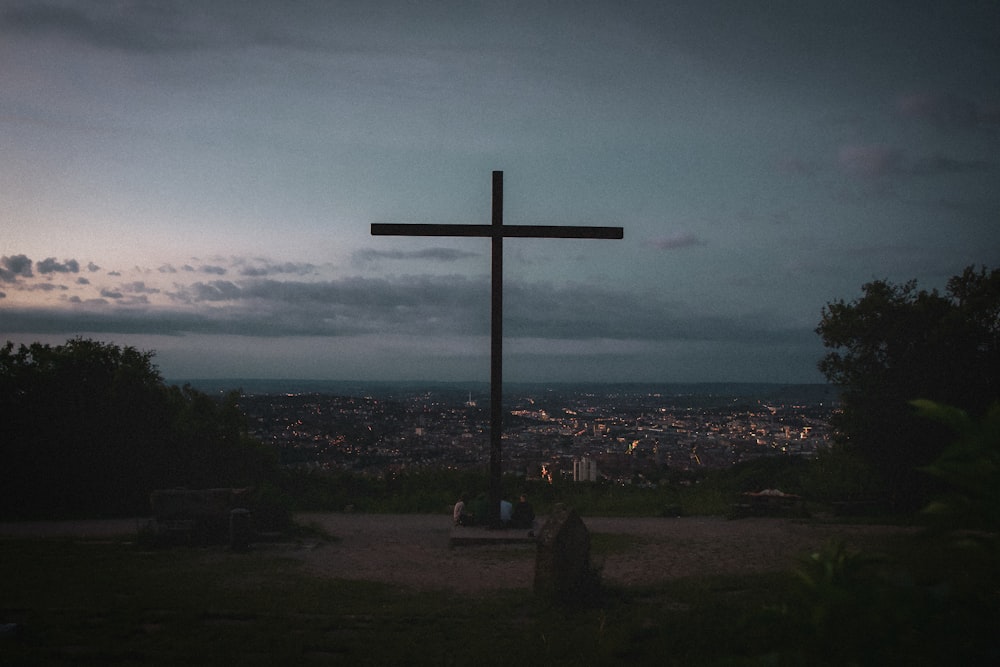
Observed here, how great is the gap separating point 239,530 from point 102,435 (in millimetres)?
5806

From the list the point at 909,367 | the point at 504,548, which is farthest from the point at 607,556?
the point at 909,367

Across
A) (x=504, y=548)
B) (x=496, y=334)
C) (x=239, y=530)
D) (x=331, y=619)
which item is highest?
(x=496, y=334)

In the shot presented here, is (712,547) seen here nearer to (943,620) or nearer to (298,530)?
(298,530)

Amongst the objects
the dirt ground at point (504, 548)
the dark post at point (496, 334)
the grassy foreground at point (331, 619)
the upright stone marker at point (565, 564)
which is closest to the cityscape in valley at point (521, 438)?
the dirt ground at point (504, 548)

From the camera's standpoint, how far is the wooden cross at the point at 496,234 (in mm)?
13016

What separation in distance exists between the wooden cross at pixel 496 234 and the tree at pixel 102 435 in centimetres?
744

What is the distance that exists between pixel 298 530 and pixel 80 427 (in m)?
6.20

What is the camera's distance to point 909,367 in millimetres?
15500

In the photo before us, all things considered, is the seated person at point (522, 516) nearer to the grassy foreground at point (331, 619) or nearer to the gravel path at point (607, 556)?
the gravel path at point (607, 556)

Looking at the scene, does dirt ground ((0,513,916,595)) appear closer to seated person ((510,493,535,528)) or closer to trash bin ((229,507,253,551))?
trash bin ((229,507,253,551))

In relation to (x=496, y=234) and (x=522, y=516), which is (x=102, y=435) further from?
(x=496, y=234)

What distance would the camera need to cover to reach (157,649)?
6602mm

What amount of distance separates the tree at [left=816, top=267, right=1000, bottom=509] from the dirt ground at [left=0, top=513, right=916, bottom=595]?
2036 millimetres

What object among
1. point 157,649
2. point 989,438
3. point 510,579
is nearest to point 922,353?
point 510,579
